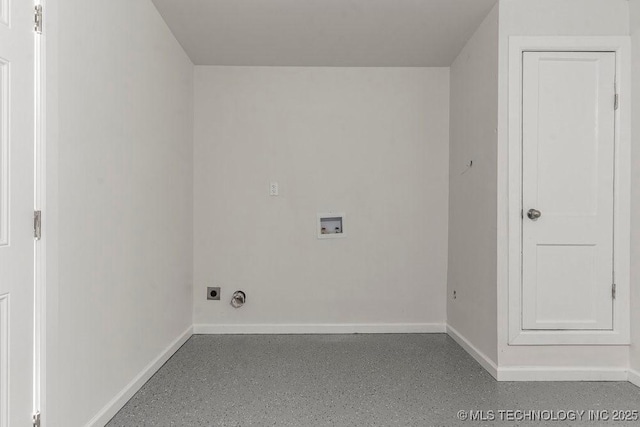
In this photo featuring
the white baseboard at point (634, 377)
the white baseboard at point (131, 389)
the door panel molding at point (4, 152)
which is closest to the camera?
the door panel molding at point (4, 152)

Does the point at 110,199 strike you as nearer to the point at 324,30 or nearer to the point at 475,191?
the point at 324,30

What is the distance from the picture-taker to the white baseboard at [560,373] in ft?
9.24

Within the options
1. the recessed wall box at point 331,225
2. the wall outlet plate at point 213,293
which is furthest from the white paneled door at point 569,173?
the wall outlet plate at point 213,293

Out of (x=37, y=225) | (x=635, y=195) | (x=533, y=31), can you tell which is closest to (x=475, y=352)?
(x=635, y=195)

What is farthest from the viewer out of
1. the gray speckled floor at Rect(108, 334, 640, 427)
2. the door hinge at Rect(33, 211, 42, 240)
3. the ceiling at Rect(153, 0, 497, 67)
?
the ceiling at Rect(153, 0, 497, 67)

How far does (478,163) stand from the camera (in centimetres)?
325

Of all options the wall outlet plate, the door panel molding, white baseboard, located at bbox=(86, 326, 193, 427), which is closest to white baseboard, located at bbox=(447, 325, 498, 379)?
the wall outlet plate

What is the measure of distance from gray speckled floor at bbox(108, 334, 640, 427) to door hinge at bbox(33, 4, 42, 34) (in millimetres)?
1738

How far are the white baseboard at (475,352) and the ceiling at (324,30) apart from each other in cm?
225

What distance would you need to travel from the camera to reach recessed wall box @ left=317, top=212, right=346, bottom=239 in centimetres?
406

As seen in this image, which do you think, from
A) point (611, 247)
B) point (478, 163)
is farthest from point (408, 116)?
point (611, 247)

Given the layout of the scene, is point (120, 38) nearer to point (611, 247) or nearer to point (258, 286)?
point (258, 286)

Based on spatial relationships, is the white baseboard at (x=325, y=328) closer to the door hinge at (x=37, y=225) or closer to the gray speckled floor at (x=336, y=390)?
the gray speckled floor at (x=336, y=390)

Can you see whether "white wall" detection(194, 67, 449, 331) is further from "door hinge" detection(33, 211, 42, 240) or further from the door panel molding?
the door panel molding
